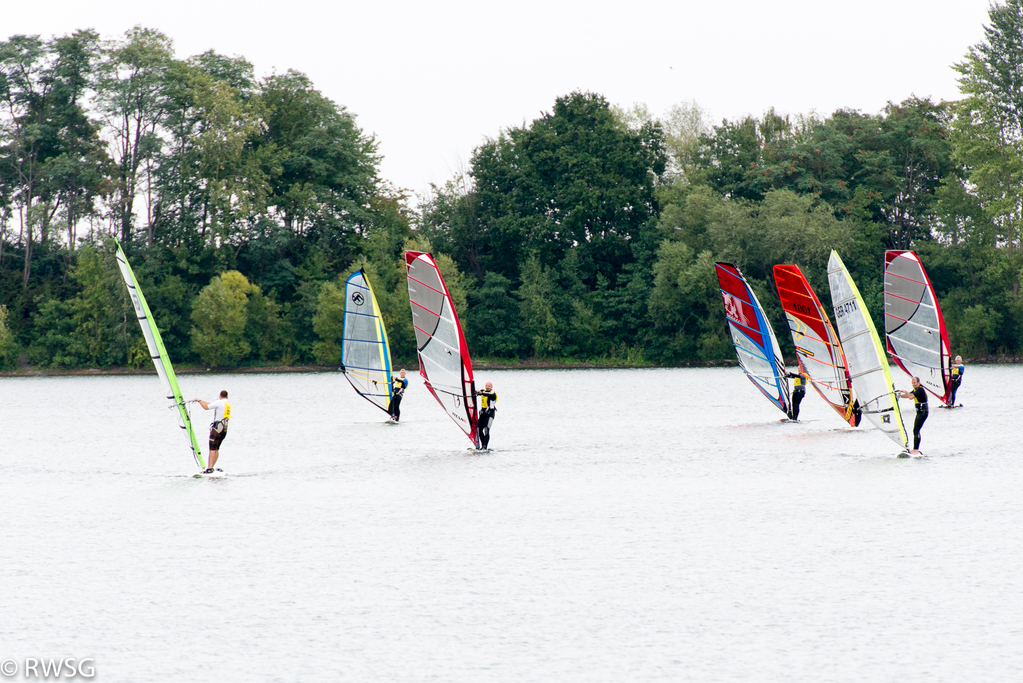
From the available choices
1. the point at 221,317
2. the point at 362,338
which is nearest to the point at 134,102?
the point at 221,317

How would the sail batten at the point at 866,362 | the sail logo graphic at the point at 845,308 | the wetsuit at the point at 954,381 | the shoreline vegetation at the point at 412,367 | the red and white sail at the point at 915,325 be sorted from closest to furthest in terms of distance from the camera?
1. the sail batten at the point at 866,362
2. the sail logo graphic at the point at 845,308
3. the red and white sail at the point at 915,325
4. the wetsuit at the point at 954,381
5. the shoreline vegetation at the point at 412,367

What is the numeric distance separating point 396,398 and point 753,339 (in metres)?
9.38

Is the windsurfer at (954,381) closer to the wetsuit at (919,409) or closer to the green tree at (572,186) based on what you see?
the wetsuit at (919,409)

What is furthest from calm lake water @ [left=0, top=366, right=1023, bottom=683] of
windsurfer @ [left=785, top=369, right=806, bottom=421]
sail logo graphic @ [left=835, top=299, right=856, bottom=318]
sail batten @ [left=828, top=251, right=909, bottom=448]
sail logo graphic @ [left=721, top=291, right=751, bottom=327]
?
sail logo graphic @ [left=721, top=291, right=751, bottom=327]

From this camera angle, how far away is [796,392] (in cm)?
2706

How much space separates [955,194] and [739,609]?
52399mm

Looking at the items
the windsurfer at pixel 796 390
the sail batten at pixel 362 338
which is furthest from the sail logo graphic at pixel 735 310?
the sail batten at pixel 362 338

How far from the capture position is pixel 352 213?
214 ft

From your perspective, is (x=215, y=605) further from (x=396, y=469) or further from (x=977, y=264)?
(x=977, y=264)

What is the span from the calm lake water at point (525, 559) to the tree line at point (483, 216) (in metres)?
35.7

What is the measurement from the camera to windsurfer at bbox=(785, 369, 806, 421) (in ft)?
86.6

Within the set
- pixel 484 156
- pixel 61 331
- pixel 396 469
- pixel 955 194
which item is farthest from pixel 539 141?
pixel 396 469

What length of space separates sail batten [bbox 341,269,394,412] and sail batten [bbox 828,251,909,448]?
39.0 feet

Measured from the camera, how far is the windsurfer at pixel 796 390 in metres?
26.4
